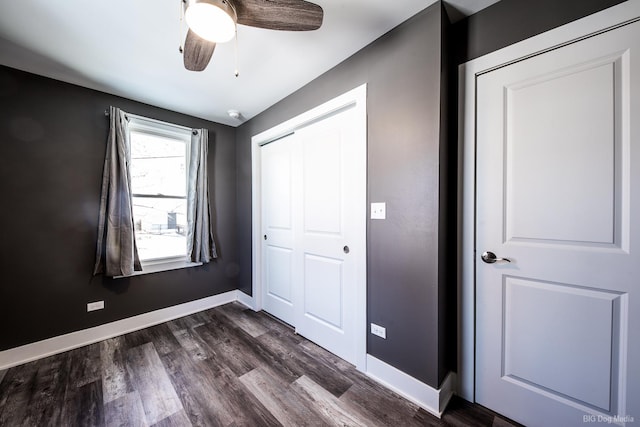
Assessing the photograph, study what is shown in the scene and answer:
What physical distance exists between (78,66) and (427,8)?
275 cm

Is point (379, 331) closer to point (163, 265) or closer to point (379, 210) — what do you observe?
point (379, 210)

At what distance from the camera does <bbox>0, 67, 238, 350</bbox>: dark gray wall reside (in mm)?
1886

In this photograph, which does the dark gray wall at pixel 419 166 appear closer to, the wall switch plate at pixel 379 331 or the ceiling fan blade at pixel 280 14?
the wall switch plate at pixel 379 331

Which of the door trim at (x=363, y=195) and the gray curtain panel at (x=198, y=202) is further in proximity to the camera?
the gray curtain panel at (x=198, y=202)

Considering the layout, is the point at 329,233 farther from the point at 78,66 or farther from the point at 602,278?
the point at 78,66

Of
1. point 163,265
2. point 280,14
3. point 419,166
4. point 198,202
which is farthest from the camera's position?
Result: point 198,202

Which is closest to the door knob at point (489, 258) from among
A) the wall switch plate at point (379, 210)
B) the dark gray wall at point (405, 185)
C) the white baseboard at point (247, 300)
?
the dark gray wall at point (405, 185)

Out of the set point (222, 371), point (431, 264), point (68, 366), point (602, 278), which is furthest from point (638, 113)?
point (68, 366)

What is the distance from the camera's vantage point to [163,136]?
2711 mm

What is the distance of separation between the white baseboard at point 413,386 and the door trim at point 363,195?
108 mm

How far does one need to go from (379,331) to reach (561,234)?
48.3 inches

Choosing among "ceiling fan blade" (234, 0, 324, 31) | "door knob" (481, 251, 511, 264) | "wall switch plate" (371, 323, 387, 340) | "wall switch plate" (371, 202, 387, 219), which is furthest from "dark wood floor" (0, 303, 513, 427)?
"ceiling fan blade" (234, 0, 324, 31)

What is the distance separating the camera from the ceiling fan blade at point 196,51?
1.25m

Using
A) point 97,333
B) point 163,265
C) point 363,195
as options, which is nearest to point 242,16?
point 363,195
